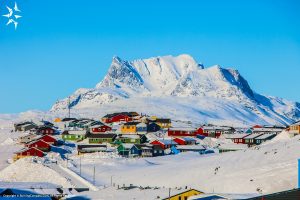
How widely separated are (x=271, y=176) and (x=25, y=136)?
63575mm

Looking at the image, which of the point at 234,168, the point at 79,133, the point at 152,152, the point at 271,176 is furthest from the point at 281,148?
the point at 79,133

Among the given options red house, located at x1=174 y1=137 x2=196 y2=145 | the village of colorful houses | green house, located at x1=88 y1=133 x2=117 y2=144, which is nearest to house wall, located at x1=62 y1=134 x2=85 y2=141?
the village of colorful houses

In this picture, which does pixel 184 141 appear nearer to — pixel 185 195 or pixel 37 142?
pixel 37 142

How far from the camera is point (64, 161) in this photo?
8506cm

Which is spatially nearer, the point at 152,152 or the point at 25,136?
the point at 152,152

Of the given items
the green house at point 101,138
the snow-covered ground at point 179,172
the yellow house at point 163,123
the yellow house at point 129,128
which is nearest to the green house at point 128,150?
the snow-covered ground at point 179,172

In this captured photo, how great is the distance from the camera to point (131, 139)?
355 feet

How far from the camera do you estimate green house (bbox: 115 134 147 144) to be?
107 metres

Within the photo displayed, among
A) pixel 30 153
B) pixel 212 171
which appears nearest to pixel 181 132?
pixel 30 153

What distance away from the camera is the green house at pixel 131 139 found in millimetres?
107312

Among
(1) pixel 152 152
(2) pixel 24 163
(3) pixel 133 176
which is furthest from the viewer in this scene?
(1) pixel 152 152

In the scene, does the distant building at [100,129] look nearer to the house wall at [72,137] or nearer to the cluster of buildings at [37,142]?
the cluster of buildings at [37,142]

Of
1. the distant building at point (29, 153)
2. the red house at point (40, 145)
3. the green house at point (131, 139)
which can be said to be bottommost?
the distant building at point (29, 153)

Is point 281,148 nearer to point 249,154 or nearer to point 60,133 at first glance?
point 249,154
